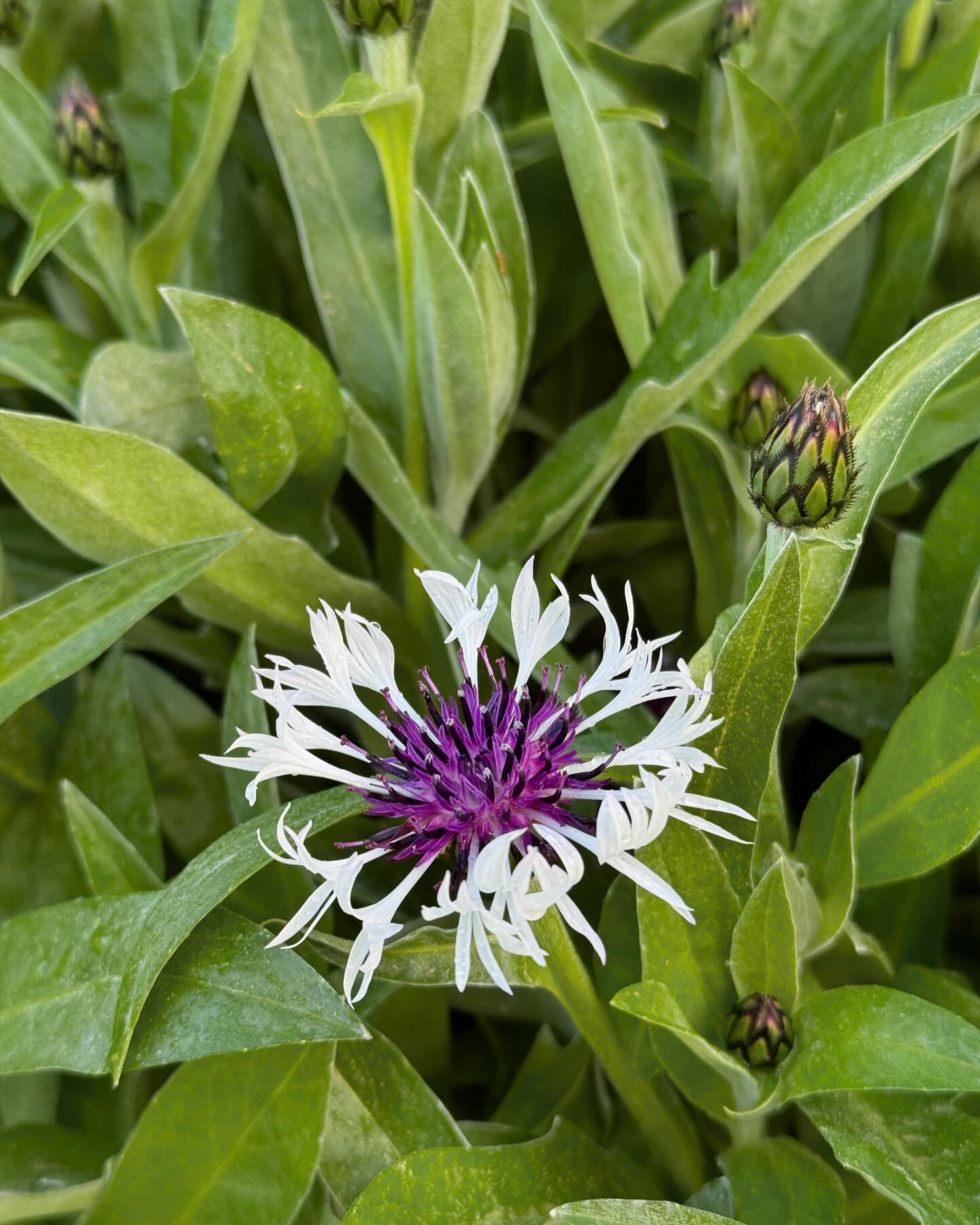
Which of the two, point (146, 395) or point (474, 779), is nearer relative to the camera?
point (474, 779)

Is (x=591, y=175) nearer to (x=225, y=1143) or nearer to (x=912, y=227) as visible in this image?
(x=912, y=227)

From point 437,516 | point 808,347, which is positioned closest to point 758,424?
point 808,347

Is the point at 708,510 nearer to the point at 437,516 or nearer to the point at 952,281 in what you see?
the point at 437,516

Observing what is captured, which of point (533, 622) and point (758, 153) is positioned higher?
point (758, 153)

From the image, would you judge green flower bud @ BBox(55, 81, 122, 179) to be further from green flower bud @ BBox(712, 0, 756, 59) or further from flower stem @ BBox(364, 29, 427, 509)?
green flower bud @ BBox(712, 0, 756, 59)

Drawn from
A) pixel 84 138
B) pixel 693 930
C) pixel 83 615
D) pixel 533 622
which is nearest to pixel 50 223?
pixel 84 138

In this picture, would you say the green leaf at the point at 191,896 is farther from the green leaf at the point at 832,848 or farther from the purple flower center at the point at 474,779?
the green leaf at the point at 832,848

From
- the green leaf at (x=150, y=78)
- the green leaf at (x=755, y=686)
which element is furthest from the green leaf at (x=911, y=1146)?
the green leaf at (x=150, y=78)
